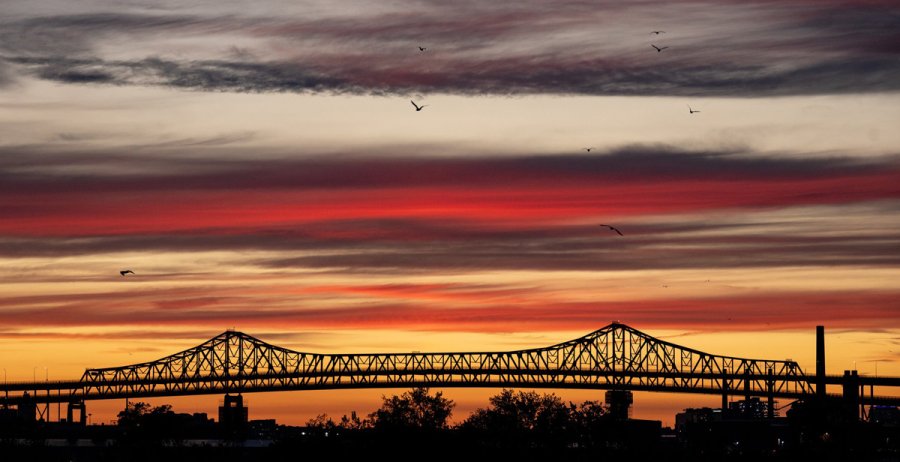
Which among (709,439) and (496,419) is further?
(709,439)

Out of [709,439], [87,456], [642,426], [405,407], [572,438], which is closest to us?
[87,456]

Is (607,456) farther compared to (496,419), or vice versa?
(496,419)

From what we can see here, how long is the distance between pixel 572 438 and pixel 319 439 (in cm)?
3469

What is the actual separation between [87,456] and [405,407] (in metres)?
36.2

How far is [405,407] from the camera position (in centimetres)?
16400

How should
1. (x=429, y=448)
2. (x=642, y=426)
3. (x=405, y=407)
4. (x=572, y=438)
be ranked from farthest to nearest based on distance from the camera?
1. (x=642, y=426)
2. (x=405, y=407)
3. (x=572, y=438)
4. (x=429, y=448)

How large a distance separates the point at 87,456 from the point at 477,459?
36.9 m

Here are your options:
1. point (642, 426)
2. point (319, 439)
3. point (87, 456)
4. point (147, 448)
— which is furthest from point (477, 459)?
point (642, 426)

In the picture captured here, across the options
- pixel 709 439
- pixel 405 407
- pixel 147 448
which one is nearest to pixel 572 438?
pixel 405 407

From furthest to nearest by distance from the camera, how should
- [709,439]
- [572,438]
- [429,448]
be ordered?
[709,439], [572,438], [429,448]

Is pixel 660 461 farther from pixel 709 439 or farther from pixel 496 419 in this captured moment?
pixel 709 439

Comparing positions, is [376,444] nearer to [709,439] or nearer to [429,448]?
[429,448]

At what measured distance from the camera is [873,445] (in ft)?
559

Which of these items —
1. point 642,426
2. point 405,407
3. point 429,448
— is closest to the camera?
point 429,448
